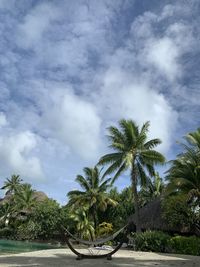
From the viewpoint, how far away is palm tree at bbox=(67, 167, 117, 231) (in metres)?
40.3

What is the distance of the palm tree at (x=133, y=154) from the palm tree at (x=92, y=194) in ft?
38.1

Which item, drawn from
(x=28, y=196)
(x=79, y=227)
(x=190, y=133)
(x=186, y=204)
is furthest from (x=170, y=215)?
(x=28, y=196)

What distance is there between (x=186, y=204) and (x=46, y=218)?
2792cm

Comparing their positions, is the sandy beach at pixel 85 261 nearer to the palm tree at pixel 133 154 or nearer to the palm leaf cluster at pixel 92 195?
the palm tree at pixel 133 154

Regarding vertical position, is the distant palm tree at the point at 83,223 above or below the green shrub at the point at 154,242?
above

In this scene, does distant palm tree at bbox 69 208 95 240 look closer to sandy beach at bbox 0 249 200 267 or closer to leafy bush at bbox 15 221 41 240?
leafy bush at bbox 15 221 41 240

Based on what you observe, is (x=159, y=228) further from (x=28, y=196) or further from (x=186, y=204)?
(x=28, y=196)

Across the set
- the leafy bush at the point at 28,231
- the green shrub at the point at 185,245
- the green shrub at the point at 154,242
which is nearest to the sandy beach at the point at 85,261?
the green shrub at the point at 185,245

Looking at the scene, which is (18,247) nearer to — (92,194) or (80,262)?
(92,194)

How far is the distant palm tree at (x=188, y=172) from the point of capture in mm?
22675

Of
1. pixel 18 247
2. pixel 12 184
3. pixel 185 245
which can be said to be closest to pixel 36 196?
pixel 12 184

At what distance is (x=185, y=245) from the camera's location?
2080 centimetres

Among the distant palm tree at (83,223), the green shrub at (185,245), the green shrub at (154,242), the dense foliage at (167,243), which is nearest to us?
the green shrub at (185,245)

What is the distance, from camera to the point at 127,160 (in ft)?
92.3
